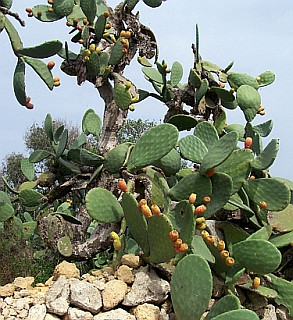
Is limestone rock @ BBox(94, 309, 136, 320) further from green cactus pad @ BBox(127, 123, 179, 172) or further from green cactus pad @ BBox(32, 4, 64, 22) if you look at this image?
green cactus pad @ BBox(32, 4, 64, 22)

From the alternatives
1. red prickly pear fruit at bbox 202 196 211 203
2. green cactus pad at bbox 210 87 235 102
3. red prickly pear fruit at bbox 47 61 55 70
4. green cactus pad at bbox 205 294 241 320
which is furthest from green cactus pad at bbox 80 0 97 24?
green cactus pad at bbox 205 294 241 320

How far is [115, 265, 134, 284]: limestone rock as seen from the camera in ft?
6.56

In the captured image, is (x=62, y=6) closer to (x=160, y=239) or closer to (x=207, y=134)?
(x=207, y=134)

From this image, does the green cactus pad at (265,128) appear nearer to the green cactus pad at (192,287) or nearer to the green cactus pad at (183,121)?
the green cactus pad at (183,121)

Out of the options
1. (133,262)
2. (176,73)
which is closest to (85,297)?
(133,262)

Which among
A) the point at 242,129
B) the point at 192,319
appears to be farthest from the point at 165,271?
the point at 242,129

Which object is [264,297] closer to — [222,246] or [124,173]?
[222,246]

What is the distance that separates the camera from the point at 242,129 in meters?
2.97

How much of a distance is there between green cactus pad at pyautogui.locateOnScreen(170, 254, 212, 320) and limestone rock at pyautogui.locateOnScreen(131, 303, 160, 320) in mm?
170

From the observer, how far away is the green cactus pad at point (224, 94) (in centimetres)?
273

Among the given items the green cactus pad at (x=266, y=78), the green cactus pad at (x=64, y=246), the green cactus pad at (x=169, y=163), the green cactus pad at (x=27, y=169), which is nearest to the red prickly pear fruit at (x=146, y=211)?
the green cactus pad at (x=169, y=163)

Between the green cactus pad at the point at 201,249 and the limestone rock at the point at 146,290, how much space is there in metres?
0.17

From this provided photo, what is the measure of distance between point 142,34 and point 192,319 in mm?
1533

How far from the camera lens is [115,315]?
6.07ft
